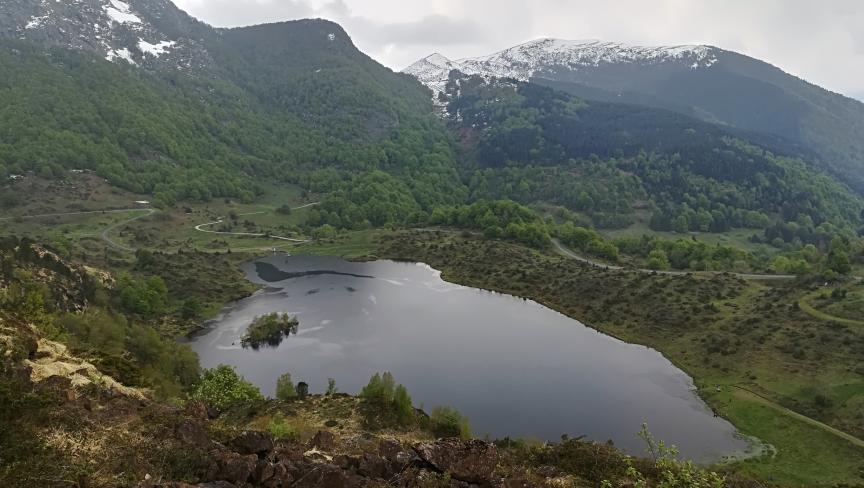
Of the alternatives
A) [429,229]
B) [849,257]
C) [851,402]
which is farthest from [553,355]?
[429,229]

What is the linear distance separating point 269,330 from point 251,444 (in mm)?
72223

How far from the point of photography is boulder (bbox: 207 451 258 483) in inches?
788

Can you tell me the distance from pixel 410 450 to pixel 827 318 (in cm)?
7788

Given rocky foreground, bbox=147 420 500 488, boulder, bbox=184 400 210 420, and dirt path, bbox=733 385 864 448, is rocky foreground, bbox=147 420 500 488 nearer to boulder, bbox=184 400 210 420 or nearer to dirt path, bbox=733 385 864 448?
boulder, bbox=184 400 210 420

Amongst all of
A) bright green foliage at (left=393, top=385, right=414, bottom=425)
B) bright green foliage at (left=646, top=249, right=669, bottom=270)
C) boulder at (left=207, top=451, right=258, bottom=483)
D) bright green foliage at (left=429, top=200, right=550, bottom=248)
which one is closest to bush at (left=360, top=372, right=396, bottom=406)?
bright green foliage at (left=393, top=385, right=414, bottom=425)

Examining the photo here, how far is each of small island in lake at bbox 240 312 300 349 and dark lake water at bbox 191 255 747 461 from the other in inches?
79.4

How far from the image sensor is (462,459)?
78.3ft

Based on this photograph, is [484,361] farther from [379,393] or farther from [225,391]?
[225,391]

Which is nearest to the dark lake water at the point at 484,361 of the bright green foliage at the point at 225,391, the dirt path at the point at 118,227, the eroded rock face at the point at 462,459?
the bright green foliage at the point at 225,391

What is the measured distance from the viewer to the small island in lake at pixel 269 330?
89.8 meters

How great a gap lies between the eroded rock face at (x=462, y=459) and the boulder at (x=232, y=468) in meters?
7.26

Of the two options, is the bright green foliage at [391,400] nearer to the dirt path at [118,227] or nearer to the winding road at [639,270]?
the winding road at [639,270]

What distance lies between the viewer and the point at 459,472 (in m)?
22.9

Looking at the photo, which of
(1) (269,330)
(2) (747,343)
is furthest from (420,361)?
(2) (747,343)
